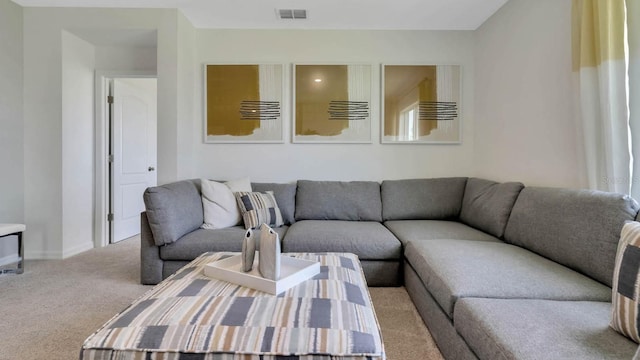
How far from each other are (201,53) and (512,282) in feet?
11.0

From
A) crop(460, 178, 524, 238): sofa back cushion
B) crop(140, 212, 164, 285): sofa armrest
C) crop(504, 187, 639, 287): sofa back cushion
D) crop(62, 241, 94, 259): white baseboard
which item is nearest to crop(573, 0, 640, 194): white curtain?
crop(504, 187, 639, 287): sofa back cushion

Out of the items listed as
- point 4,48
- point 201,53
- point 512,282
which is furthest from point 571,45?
point 4,48

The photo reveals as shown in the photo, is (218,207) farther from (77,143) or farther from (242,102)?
(77,143)

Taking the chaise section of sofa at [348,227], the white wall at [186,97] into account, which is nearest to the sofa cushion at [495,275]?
the chaise section of sofa at [348,227]

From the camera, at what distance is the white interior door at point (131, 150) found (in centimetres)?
370

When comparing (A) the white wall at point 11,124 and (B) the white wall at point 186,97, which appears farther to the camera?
(B) the white wall at point 186,97

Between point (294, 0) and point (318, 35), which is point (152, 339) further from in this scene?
point (318, 35)

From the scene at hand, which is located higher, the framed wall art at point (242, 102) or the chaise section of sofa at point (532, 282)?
the framed wall art at point (242, 102)

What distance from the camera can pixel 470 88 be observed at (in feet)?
11.0

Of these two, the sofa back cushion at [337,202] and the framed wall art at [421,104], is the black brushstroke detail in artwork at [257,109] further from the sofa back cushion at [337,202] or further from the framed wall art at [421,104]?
the framed wall art at [421,104]

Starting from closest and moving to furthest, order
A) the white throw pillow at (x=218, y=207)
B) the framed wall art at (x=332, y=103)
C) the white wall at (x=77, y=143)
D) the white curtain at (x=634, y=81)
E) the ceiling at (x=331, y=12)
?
the white curtain at (x=634, y=81) < the white throw pillow at (x=218, y=207) < the ceiling at (x=331, y=12) < the white wall at (x=77, y=143) < the framed wall art at (x=332, y=103)

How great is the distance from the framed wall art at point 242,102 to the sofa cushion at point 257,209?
778mm

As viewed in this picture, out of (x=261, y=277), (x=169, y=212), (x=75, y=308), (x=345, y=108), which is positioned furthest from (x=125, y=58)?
(x=261, y=277)

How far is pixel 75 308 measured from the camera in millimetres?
2053
